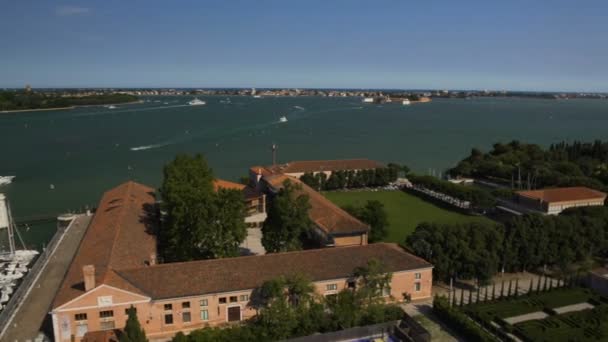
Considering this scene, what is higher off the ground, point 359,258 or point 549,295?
point 359,258

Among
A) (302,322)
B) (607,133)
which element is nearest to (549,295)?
(302,322)

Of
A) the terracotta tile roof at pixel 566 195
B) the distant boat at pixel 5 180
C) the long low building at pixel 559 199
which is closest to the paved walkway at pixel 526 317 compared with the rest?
the long low building at pixel 559 199

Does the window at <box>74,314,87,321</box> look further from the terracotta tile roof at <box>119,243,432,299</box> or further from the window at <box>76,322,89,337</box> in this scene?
the terracotta tile roof at <box>119,243,432,299</box>

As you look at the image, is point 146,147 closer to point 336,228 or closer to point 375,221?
point 375,221

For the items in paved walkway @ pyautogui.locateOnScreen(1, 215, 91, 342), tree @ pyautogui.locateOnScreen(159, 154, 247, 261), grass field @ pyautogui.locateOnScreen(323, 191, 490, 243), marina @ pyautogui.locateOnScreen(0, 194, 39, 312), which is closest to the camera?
paved walkway @ pyautogui.locateOnScreen(1, 215, 91, 342)

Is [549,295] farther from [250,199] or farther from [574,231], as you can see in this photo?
[250,199]

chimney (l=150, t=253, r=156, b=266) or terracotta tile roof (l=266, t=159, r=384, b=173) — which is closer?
chimney (l=150, t=253, r=156, b=266)

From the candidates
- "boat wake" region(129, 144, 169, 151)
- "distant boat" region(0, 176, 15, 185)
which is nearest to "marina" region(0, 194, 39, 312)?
"distant boat" region(0, 176, 15, 185)
